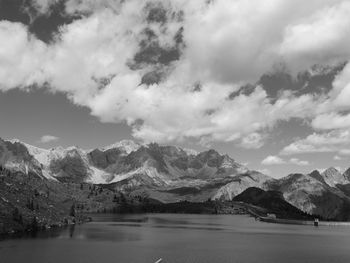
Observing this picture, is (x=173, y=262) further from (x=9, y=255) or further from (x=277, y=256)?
(x=9, y=255)

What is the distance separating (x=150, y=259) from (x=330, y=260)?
71.2m

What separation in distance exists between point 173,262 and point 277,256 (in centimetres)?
4714

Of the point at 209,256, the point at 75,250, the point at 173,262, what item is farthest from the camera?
the point at 75,250

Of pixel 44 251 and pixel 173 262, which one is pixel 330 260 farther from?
pixel 44 251

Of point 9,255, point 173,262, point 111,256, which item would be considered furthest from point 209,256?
point 9,255

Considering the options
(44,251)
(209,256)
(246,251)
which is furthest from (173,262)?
(44,251)

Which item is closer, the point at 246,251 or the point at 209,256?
the point at 209,256

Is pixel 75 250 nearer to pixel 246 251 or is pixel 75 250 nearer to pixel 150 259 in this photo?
pixel 150 259

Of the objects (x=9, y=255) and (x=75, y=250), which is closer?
(x=9, y=255)

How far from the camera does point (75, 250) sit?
194 meters

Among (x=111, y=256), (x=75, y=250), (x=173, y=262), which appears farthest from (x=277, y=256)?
(x=75, y=250)

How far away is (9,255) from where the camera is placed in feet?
569

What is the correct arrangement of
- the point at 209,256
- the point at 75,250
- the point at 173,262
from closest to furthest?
the point at 173,262
the point at 209,256
the point at 75,250

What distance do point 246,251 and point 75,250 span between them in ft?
248
